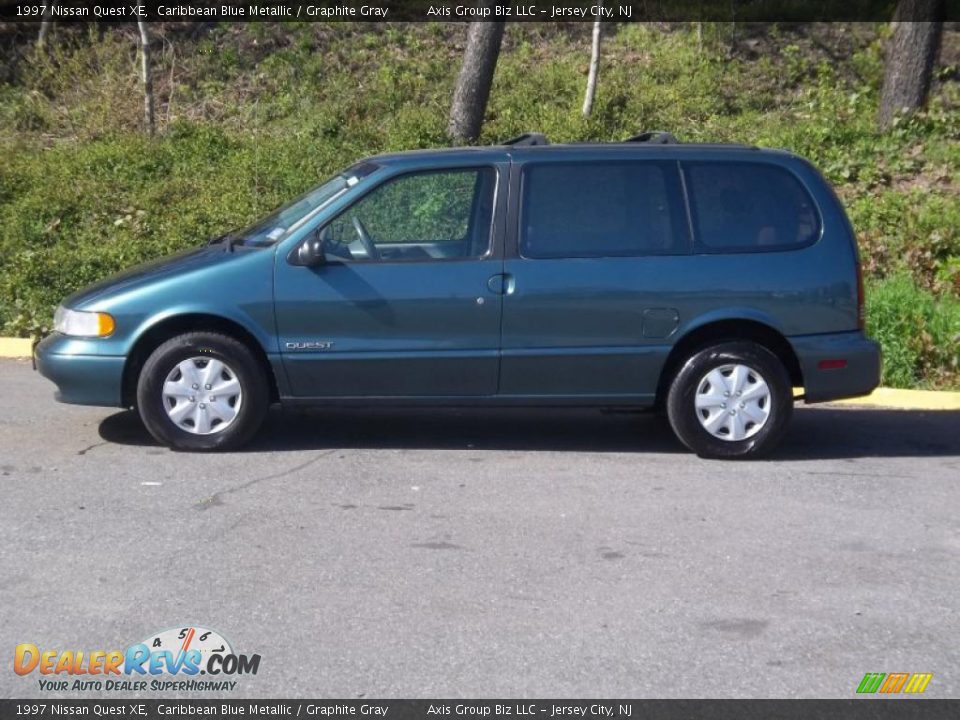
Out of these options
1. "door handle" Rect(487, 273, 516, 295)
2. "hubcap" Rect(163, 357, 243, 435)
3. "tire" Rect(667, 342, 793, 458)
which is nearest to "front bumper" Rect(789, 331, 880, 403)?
"tire" Rect(667, 342, 793, 458)

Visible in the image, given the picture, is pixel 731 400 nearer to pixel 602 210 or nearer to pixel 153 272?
pixel 602 210

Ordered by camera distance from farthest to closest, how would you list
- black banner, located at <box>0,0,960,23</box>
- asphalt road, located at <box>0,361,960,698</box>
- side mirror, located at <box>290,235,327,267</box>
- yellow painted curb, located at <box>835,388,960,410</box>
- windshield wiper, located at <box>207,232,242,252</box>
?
black banner, located at <box>0,0,960,23</box> → yellow painted curb, located at <box>835,388,960,410</box> → windshield wiper, located at <box>207,232,242,252</box> → side mirror, located at <box>290,235,327,267</box> → asphalt road, located at <box>0,361,960,698</box>

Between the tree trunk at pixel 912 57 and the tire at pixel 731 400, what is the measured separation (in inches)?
339

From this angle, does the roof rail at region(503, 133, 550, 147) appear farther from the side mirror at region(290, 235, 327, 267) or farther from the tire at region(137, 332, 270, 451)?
the tire at region(137, 332, 270, 451)

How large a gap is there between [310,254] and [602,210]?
170 cm

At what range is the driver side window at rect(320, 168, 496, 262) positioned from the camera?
7.24 meters

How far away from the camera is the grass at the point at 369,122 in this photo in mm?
11930

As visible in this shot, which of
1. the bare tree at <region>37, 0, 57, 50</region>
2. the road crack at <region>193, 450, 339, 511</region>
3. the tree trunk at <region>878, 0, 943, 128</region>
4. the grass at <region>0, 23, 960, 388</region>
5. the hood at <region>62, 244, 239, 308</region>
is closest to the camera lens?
the road crack at <region>193, 450, 339, 511</region>

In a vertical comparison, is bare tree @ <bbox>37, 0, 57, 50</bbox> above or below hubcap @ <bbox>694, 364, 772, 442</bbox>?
above

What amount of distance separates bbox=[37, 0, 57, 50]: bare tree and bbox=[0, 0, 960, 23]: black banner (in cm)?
14

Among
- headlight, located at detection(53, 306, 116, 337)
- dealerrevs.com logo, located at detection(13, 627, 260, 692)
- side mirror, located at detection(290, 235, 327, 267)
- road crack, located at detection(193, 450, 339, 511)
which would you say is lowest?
dealerrevs.com logo, located at detection(13, 627, 260, 692)
